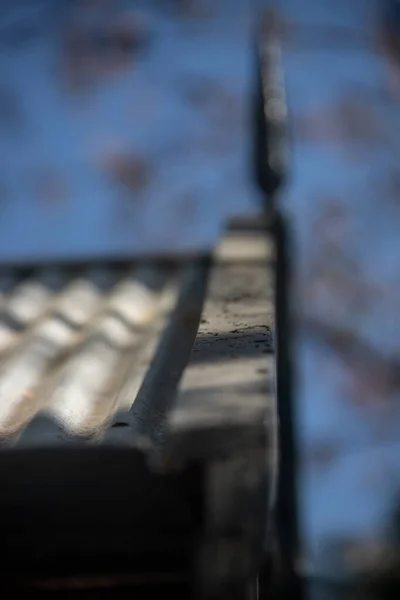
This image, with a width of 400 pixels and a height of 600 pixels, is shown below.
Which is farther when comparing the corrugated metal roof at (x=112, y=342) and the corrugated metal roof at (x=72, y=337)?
the corrugated metal roof at (x=72, y=337)

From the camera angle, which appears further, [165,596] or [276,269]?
[276,269]

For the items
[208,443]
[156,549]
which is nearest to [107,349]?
[156,549]

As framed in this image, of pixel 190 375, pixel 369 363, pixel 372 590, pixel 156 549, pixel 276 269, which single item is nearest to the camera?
pixel 190 375

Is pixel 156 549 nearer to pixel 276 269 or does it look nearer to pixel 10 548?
pixel 10 548

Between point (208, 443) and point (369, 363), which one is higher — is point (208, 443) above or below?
above

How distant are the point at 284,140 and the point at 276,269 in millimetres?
1418

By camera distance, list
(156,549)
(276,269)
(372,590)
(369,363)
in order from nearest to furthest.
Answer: (156,549) < (276,269) < (372,590) < (369,363)

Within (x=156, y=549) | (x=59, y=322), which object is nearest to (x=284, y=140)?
(x=59, y=322)

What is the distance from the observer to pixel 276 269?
167 inches

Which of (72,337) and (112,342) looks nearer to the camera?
(112,342)

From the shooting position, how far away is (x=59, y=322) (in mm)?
3580

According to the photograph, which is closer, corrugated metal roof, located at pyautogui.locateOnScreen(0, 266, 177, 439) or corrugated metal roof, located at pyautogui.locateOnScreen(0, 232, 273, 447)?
corrugated metal roof, located at pyautogui.locateOnScreen(0, 232, 273, 447)

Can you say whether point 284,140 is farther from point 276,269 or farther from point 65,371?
point 65,371

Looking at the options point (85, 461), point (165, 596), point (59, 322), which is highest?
point (85, 461)
